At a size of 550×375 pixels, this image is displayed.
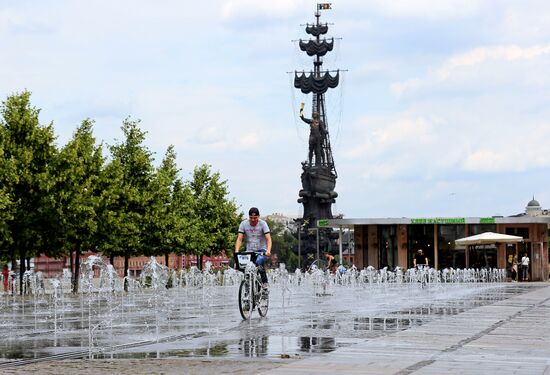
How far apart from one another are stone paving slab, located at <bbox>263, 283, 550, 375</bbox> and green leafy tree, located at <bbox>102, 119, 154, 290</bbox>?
31.0 meters

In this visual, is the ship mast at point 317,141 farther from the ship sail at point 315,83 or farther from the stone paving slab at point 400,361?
the stone paving slab at point 400,361

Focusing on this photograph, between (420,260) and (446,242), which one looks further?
(446,242)

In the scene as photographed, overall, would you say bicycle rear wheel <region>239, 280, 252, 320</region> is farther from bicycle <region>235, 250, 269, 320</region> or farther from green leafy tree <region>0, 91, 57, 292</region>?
green leafy tree <region>0, 91, 57, 292</region>

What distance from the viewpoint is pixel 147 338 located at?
529 inches

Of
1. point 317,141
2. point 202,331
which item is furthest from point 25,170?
point 317,141

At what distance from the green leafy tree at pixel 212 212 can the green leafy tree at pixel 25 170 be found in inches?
966

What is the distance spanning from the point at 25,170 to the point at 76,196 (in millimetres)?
2372

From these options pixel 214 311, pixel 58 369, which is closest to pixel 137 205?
pixel 214 311

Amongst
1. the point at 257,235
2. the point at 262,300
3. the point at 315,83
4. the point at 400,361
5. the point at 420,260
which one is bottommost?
the point at 400,361

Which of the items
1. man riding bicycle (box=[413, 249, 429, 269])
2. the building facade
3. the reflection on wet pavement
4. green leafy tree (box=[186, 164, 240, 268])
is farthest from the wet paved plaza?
green leafy tree (box=[186, 164, 240, 268])

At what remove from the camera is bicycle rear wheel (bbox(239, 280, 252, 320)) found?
54.6ft

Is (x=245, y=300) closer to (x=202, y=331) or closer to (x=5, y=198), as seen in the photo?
(x=202, y=331)

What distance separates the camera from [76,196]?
4175 centimetres

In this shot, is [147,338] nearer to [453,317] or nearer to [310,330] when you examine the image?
[310,330]
